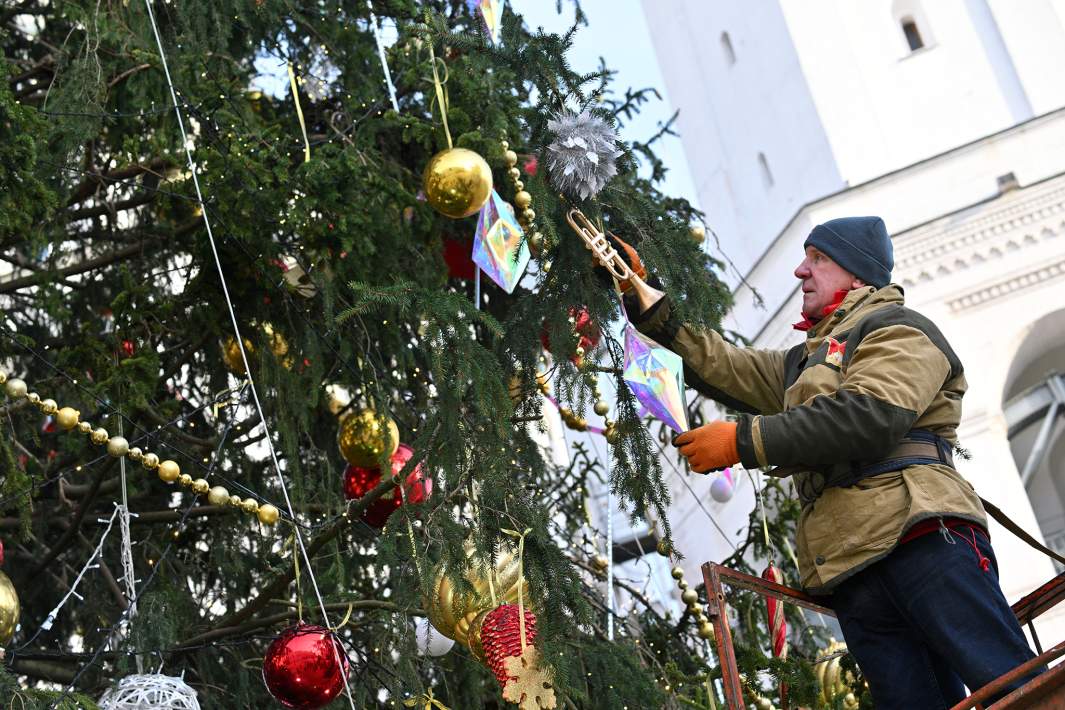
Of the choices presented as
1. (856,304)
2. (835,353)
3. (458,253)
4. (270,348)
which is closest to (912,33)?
(458,253)

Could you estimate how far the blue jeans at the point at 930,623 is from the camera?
10.9 ft

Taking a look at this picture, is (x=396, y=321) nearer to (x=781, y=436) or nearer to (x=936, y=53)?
(x=781, y=436)

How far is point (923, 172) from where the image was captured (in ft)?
56.4

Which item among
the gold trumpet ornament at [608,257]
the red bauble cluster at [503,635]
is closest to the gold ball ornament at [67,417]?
the red bauble cluster at [503,635]

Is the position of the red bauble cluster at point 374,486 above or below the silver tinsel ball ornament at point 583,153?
below

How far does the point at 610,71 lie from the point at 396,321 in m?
1.79

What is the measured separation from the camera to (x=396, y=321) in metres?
6.38

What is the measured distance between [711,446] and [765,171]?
17.5 m

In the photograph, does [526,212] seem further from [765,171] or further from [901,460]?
[765,171]

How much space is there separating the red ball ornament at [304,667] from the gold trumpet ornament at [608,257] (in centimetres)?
161

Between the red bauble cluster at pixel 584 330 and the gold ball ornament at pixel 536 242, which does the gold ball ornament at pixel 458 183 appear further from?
the red bauble cluster at pixel 584 330

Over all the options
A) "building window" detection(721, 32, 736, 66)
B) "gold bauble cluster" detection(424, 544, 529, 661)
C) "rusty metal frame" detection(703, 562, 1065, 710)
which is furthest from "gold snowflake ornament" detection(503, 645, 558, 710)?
"building window" detection(721, 32, 736, 66)

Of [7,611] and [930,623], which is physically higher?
[7,611]

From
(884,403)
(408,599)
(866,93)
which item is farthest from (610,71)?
(866,93)
